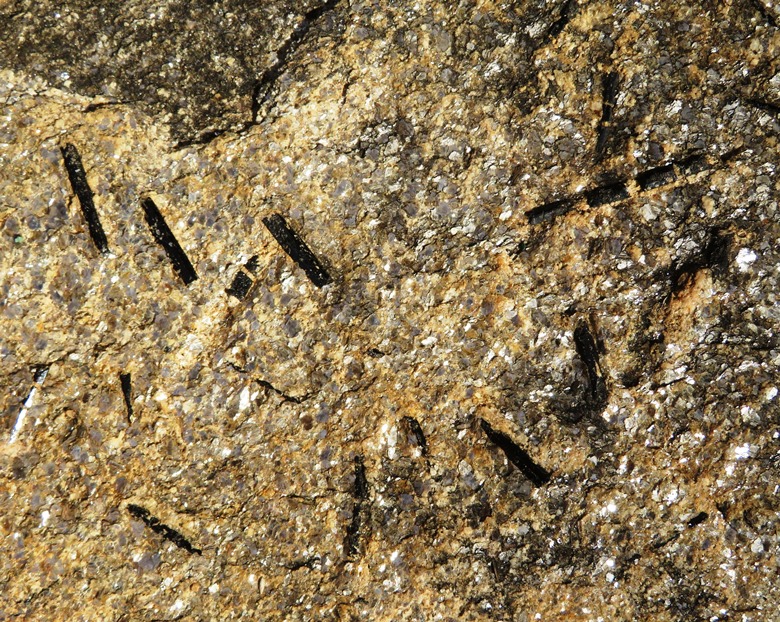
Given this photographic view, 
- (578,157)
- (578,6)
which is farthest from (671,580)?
(578,6)

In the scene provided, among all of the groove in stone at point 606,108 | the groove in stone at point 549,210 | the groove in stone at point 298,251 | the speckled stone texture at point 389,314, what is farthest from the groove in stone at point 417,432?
the groove in stone at point 606,108

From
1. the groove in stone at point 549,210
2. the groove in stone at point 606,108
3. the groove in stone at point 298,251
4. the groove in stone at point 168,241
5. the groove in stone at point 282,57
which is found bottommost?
the groove in stone at point 549,210

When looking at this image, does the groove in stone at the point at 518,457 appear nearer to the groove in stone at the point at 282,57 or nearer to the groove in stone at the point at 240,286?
the groove in stone at the point at 240,286

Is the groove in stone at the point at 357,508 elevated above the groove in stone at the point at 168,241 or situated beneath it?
situated beneath

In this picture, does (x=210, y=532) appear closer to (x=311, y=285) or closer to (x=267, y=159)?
(x=311, y=285)

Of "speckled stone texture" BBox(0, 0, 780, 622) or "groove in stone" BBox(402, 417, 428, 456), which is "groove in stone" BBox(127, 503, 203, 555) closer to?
"speckled stone texture" BBox(0, 0, 780, 622)

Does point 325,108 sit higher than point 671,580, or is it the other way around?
point 325,108

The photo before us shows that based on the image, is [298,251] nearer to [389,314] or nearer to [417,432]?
[389,314]
